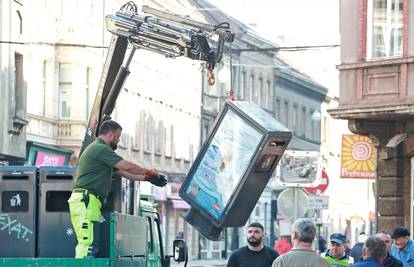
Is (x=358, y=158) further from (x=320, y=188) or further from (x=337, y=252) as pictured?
(x=337, y=252)

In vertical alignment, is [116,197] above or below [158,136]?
below

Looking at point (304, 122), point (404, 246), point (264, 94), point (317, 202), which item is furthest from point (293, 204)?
point (304, 122)

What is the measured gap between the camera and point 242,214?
56.9ft

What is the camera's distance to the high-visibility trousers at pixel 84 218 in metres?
13.2

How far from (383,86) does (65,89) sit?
22901 millimetres

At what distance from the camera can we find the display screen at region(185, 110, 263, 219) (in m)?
16.8

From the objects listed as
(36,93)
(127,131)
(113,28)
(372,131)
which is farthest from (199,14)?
(113,28)

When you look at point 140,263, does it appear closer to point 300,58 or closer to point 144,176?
point 144,176

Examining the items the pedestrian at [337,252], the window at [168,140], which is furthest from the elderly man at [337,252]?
the window at [168,140]

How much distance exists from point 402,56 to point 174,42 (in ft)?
41.0

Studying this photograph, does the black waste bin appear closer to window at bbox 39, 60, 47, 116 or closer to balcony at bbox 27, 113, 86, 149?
window at bbox 39, 60, 47, 116

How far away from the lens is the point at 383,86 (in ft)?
94.7

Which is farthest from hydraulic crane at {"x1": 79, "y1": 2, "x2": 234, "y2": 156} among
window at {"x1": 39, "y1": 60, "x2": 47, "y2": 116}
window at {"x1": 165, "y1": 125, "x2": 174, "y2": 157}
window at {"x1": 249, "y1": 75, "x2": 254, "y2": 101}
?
window at {"x1": 249, "y1": 75, "x2": 254, "y2": 101}

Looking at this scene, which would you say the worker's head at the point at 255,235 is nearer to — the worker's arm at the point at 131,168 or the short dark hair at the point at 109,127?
the worker's arm at the point at 131,168
